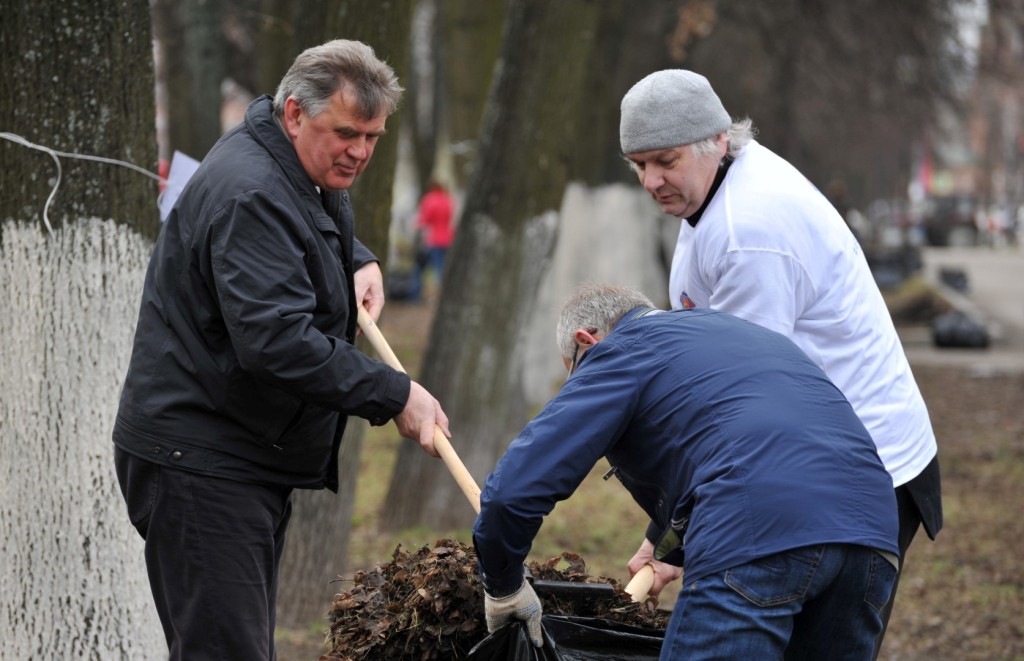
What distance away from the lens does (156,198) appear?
13.3 feet

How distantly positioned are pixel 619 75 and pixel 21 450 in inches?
432

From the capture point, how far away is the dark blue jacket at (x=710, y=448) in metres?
2.49

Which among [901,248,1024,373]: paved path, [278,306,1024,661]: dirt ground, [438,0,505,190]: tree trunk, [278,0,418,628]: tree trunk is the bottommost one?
[901,248,1024,373]: paved path

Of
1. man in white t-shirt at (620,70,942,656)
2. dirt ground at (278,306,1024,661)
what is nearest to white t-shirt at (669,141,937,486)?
man in white t-shirt at (620,70,942,656)

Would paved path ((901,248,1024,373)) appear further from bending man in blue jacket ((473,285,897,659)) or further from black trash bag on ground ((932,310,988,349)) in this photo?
Result: bending man in blue jacket ((473,285,897,659))

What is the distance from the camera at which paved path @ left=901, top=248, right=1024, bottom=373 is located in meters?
15.0

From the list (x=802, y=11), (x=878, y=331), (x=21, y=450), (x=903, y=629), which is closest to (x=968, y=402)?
(x=802, y=11)

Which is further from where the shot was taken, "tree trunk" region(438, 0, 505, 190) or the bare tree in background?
the bare tree in background

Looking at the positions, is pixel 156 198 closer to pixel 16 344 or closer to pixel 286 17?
pixel 16 344

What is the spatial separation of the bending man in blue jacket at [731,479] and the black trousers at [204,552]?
0.66m

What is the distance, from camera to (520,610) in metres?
2.77

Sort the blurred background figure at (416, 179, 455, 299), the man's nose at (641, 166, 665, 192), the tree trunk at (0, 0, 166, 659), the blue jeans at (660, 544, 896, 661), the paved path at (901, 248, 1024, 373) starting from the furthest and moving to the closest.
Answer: the blurred background figure at (416, 179, 455, 299), the paved path at (901, 248, 1024, 373), the tree trunk at (0, 0, 166, 659), the man's nose at (641, 166, 665, 192), the blue jeans at (660, 544, 896, 661)

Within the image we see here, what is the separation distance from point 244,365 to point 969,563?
535 centimetres

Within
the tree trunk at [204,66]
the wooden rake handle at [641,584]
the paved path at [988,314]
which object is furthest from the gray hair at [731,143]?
the paved path at [988,314]
